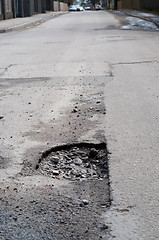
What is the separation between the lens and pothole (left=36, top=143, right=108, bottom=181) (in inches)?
153

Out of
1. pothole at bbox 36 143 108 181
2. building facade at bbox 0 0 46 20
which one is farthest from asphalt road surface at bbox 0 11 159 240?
building facade at bbox 0 0 46 20

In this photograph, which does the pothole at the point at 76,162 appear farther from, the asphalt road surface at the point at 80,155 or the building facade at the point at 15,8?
the building facade at the point at 15,8

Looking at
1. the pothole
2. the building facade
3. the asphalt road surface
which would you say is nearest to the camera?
the asphalt road surface

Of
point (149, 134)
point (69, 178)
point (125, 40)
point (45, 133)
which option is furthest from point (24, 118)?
point (125, 40)

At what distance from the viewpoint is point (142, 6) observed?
63750 millimetres

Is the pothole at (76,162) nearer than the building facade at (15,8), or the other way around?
the pothole at (76,162)

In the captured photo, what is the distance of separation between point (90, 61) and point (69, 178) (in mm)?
7783

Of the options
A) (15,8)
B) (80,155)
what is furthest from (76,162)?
(15,8)

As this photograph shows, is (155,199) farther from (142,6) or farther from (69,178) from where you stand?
(142,6)

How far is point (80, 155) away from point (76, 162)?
0.68 ft

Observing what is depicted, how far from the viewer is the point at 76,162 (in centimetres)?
418

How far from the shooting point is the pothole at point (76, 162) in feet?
12.7

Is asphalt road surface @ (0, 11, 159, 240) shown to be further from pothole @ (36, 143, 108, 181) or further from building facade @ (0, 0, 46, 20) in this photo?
building facade @ (0, 0, 46, 20)

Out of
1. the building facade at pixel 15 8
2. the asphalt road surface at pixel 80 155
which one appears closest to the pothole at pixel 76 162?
the asphalt road surface at pixel 80 155
